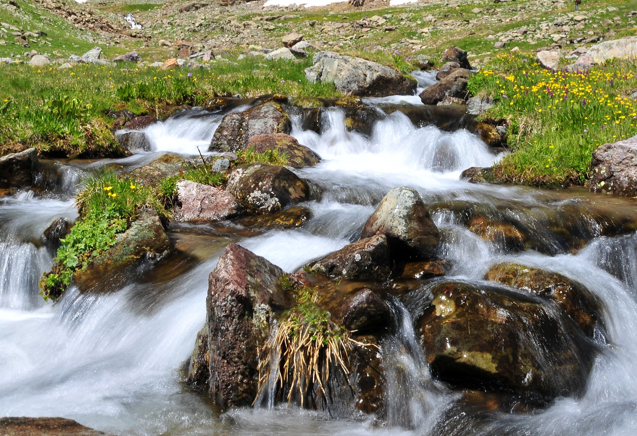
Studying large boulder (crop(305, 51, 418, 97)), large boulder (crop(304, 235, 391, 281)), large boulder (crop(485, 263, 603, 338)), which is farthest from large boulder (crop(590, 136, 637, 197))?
large boulder (crop(305, 51, 418, 97))

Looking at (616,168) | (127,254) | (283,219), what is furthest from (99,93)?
(616,168)

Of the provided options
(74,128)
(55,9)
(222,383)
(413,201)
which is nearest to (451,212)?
(413,201)

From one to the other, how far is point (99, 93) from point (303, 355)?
1243cm

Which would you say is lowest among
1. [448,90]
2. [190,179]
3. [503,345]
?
[503,345]

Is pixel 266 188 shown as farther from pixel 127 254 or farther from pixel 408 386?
pixel 408 386

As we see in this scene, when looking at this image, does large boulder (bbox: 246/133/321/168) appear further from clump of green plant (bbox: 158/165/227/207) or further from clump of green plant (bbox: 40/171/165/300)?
clump of green plant (bbox: 40/171/165/300)

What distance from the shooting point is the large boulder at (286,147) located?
416 inches

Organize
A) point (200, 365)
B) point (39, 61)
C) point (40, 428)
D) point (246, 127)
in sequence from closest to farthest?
point (40, 428), point (200, 365), point (246, 127), point (39, 61)

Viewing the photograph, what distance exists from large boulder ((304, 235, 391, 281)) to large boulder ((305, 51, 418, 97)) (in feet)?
36.6

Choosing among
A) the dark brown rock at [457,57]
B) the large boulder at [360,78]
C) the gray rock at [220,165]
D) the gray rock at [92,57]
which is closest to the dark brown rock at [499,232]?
the gray rock at [220,165]

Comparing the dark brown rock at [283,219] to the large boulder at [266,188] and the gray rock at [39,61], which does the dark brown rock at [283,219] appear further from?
the gray rock at [39,61]

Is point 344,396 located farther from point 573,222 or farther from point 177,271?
point 573,222

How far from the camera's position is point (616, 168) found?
8602 mm

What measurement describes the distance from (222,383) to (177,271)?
2356mm
